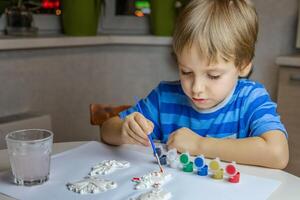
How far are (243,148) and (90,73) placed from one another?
154 cm

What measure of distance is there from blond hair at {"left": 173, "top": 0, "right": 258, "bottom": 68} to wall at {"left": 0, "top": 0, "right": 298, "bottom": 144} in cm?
116

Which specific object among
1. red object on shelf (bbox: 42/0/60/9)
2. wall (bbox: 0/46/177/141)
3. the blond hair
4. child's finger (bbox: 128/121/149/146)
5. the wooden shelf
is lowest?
wall (bbox: 0/46/177/141)

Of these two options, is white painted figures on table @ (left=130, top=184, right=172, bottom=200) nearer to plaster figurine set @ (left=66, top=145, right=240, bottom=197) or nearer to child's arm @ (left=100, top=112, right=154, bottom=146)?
plaster figurine set @ (left=66, top=145, right=240, bottom=197)

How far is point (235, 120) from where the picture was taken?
1.15 m

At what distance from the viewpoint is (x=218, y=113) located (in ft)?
3.80

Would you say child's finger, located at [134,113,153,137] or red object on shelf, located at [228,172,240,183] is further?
child's finger, located at [134,113,153,137]

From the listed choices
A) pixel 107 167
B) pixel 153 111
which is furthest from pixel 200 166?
pixel 153 111

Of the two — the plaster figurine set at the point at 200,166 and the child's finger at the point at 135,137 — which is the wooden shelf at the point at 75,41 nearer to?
the child's finger at the point at 135,137

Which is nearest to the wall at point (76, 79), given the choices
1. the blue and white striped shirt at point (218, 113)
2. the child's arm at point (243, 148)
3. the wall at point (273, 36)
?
Result: the wall at point (273, 36)

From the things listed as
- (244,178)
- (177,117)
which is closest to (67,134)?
(177,117)

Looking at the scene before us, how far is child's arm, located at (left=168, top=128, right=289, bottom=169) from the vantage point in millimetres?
923

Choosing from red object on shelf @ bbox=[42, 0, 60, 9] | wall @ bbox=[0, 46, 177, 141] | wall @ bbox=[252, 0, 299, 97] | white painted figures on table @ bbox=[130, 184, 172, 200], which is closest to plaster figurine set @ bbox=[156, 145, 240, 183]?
white painted figures on table @ bbox=[130, 184, 172, 200]

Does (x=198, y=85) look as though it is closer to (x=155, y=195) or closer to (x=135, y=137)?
(x=135, y=137)

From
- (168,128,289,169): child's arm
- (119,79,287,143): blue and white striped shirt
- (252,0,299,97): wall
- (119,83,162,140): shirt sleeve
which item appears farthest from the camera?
(252,0,299,97): wall
